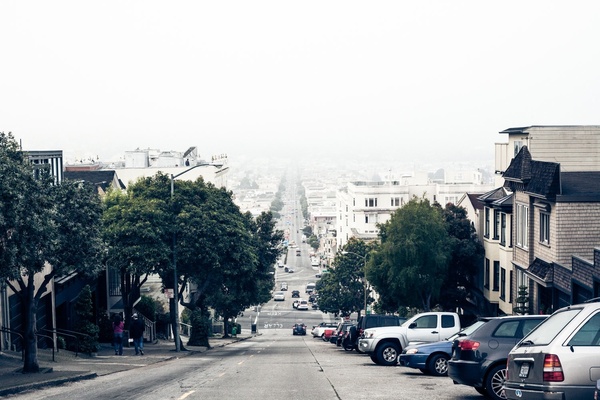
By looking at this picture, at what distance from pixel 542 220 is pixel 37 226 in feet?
77.1

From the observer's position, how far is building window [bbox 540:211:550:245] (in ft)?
117

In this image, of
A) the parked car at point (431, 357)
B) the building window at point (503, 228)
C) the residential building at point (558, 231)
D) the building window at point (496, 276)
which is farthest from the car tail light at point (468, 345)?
the building window at point (496, 276)

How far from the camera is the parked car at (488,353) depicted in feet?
52.8

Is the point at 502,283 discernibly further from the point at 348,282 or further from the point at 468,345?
the point at 348,282

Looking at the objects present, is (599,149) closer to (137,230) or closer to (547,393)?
(137,230)

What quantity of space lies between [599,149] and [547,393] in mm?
33007

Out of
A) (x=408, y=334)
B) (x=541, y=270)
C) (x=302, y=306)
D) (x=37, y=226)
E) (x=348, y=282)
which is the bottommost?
(x=302, y=306)

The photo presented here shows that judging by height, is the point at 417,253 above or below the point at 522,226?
below

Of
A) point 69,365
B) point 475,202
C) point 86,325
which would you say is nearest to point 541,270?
point 475,202

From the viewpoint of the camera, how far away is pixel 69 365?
2866cm

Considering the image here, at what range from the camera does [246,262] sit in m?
44.1

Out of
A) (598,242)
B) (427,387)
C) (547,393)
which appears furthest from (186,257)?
→ (547,393)

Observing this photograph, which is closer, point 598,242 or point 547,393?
point 547,393

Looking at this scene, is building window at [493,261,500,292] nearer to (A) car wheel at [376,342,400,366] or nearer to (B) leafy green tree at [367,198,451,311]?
(B) leafy green tree at [367,198,451,311]
